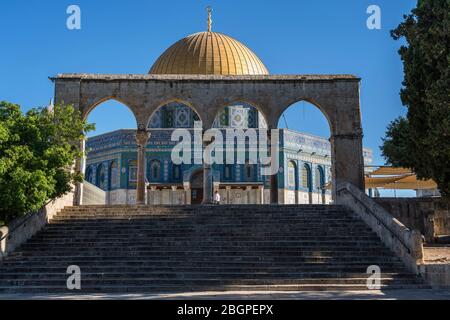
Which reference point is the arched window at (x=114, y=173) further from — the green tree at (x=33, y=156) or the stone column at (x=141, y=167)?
the green tree at (x=33, y=156)

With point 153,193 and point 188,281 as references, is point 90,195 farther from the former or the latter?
point 188,281

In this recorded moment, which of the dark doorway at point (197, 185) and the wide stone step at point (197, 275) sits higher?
the dark doorway at point (197, 185)

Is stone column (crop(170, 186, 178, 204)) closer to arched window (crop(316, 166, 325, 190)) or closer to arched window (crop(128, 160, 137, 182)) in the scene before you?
arched window (crop(128, 160, 137, 182))

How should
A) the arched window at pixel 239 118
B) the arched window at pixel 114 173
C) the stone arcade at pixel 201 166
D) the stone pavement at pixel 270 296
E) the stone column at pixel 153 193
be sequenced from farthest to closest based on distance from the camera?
the arched window at pixel 239 118
the arched window at pixel 114 173
the stone column at pixel 153 193
the stone arcade at pixel 201 166
the stone pavement at pixel 270 296

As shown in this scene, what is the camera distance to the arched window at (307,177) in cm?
3497

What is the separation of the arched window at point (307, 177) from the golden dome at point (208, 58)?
673 centimetres

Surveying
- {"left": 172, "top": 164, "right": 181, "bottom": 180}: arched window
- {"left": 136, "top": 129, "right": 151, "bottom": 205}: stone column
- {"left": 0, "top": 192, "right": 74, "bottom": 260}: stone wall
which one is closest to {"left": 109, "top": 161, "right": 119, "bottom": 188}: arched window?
{"left": 172, "top": 164, "right": 181, "bottom": 180}: arched window

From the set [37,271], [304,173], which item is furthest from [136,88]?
[304,173]

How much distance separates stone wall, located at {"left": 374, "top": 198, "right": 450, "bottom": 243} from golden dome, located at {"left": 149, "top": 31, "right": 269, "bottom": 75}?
53.3ft

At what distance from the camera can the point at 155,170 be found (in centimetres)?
3350

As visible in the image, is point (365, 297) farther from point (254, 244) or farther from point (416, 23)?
point (416, 23)

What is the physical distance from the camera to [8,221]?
1375 cm

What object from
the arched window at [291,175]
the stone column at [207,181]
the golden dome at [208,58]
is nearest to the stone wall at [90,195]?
the stone column at [207,181]

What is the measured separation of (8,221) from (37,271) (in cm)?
240
